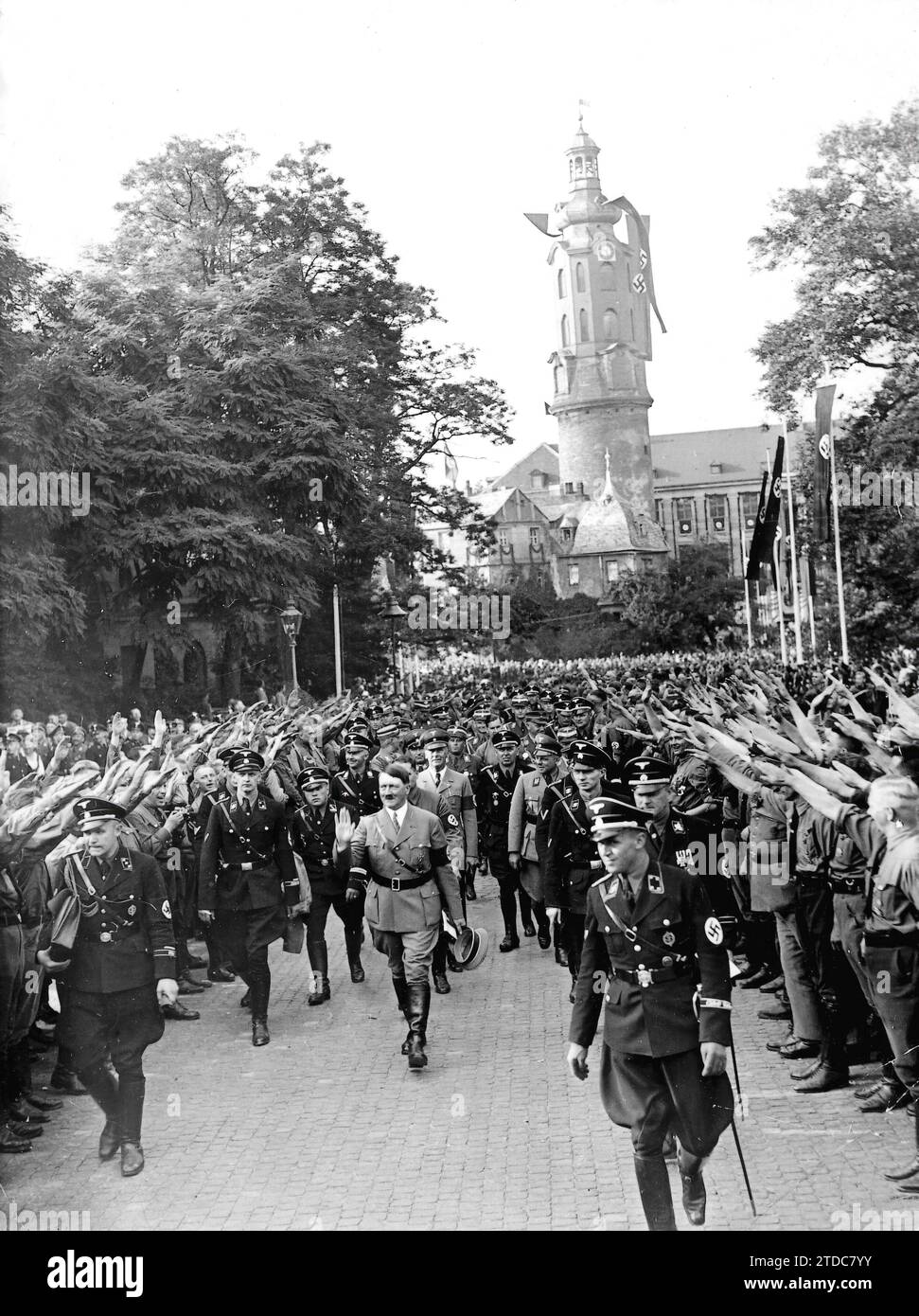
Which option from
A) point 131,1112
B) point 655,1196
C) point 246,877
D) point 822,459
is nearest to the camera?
point 655,1196

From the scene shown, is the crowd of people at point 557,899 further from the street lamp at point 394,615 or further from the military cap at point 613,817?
the street lamp at point 394,615

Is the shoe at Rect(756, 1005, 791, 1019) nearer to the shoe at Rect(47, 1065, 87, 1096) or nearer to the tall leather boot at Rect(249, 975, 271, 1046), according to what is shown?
the tall leather boot at Rect(249, 975, 271, 1046)

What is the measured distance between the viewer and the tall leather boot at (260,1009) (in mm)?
10312

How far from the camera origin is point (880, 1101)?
8109mm

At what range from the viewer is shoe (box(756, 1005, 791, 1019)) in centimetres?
1041

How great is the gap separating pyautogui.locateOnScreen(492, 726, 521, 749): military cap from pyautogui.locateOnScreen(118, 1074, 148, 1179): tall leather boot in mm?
7977

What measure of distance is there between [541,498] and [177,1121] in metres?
117

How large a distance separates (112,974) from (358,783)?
5876 mm

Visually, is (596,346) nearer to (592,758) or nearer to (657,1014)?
(592,758)

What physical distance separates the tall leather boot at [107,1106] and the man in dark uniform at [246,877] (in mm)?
2562

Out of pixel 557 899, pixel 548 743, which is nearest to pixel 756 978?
pixel 557 899

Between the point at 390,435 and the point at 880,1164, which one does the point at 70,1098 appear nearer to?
the point at 880,1164

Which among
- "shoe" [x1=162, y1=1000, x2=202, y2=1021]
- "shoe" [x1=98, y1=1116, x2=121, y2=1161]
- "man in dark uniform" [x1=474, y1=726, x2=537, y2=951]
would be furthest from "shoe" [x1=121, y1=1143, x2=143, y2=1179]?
"man in dark uniform" [x1=474, y1=726, x2=537, y2=951]
